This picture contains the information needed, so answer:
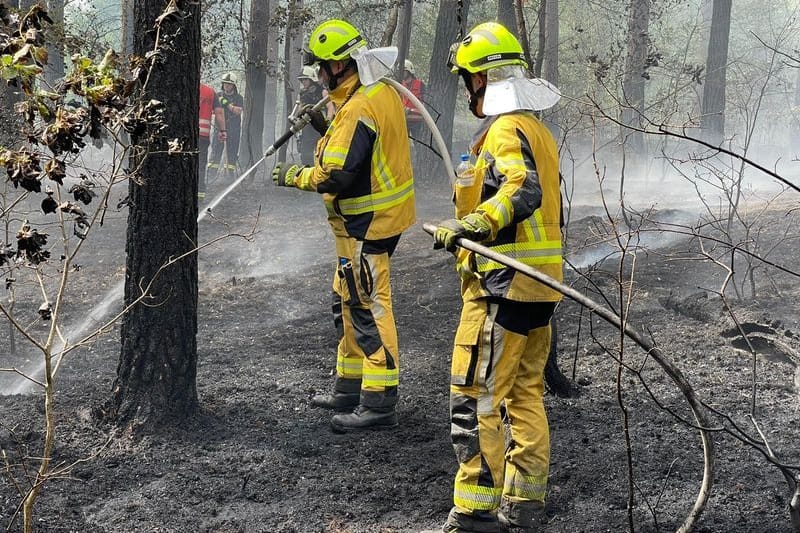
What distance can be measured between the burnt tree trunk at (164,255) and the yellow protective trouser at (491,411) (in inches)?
66.6

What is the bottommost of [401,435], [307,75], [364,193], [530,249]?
[401,435]

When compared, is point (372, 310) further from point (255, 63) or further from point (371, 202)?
point (255, 63)

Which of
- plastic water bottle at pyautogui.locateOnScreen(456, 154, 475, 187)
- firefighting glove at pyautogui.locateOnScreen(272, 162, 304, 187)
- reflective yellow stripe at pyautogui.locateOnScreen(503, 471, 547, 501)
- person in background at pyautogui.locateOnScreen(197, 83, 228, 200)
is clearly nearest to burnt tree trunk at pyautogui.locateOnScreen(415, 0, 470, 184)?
person in background at pyautogui.locateOnScreen(197, 83, 228, 200)

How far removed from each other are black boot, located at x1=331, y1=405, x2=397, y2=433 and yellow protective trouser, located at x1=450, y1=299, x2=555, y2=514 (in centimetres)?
133

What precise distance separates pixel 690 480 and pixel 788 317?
325 cm

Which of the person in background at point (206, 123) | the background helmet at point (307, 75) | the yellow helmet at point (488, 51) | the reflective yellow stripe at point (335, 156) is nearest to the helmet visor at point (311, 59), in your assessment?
the reflective yellow stripe at point (335, 156)

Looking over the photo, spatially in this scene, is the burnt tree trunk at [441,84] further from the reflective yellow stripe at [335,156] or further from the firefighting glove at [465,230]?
the firefighting glove at [465,230]

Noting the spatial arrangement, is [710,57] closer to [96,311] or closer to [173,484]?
[96,311]

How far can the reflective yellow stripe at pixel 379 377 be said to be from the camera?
5082mm

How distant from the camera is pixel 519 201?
346 cm

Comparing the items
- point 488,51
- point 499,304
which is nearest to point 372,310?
point 499,304

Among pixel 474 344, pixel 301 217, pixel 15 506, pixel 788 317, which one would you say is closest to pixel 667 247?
pixel 788 317

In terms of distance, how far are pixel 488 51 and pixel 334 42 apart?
4.91 feet

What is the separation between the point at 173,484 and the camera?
4238 mm
